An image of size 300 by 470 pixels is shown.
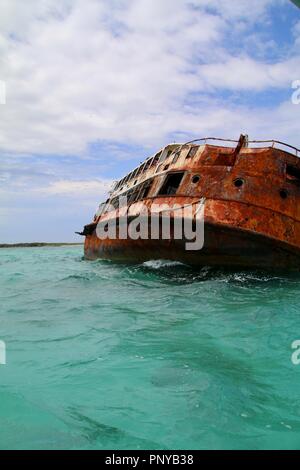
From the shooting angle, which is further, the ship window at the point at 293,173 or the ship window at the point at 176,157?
the ship window at the point at 176,157

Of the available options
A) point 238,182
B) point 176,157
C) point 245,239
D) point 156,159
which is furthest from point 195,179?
point 156,159

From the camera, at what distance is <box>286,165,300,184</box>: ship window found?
1100 cm

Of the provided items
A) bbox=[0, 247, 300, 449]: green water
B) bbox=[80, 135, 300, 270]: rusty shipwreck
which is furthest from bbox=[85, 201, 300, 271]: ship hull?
bbox=[0, 247, 300, 449]: green water

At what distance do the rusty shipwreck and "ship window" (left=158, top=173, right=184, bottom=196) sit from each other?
29 centimetres

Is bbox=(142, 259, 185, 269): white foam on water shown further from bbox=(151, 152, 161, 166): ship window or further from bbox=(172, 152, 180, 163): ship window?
bbox=(151, 152, 161, 166): ship window

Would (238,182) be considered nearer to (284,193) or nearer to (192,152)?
(284,193)

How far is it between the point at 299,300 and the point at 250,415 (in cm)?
487

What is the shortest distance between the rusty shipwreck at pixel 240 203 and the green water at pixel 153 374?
2.07m

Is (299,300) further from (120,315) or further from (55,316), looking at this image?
(55,316)

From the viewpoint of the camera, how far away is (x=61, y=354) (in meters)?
4.82

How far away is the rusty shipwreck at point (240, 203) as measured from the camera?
10109 millimetres

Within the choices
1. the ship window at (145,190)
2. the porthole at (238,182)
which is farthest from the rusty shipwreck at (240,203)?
the ship window at (145,190)

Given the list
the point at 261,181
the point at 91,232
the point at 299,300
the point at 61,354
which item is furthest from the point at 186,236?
the point at 91,232

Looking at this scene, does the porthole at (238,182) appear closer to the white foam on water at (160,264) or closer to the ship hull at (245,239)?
the ship hull at (245,239)
